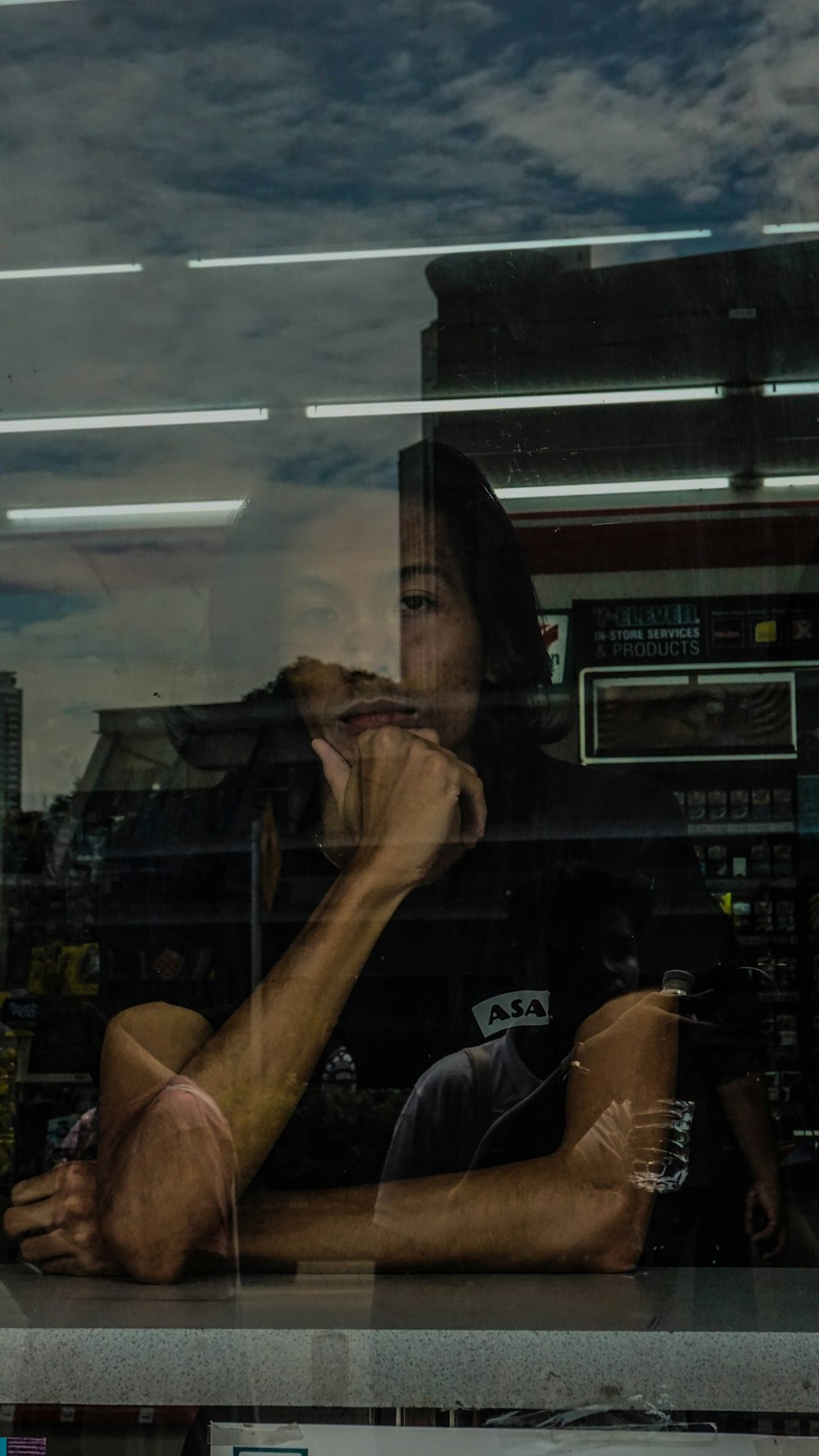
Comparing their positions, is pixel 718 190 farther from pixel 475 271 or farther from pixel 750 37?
pixel 475 271

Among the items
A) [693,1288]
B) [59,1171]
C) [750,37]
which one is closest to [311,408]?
[750,37]

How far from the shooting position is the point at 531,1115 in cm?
111

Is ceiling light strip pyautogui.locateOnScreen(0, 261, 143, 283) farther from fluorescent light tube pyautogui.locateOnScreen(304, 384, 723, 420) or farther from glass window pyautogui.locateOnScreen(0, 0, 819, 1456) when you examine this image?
fluorescent light tube pyautogui.locateOnScreen(304, 384, 723, 420)

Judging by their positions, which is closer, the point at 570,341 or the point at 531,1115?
the point at 531,1115

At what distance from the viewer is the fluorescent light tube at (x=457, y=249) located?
4.56 ft

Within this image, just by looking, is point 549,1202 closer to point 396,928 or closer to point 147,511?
point 396,928

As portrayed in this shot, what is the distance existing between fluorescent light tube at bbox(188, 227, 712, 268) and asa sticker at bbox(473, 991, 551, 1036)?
79 centimetres

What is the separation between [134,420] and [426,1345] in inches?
38.2

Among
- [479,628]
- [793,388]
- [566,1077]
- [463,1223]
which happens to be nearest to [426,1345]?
[463,1223]

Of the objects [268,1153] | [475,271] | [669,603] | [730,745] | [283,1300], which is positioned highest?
[475,271]

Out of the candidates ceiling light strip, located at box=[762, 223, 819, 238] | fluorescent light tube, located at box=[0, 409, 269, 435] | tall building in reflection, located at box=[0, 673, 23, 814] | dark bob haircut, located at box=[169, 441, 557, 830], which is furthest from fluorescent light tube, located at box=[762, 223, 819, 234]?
tall building in reflection, located at box=[0, 673, 23, 814]

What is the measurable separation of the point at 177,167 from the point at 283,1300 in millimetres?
1125

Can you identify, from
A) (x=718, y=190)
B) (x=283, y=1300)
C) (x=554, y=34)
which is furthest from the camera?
(x=718, y=190)

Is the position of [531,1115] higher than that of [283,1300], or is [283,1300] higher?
[531,1115]
